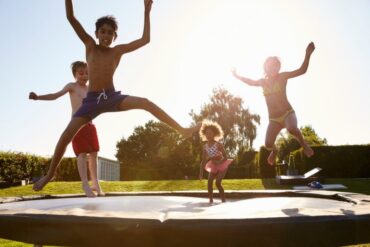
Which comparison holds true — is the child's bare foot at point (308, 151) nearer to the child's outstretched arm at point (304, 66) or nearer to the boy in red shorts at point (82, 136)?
the child's outstretched arm at point (304, 66)

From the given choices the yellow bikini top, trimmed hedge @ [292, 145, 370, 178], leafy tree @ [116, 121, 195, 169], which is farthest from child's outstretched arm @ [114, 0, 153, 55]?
leafy tree @ [116, 121, 195, 169]

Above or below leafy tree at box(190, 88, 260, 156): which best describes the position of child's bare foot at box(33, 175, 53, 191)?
below

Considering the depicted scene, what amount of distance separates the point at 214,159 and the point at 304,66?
1.41 m

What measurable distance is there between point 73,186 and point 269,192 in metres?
8.03

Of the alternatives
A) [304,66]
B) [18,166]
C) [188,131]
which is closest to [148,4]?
[188,131]

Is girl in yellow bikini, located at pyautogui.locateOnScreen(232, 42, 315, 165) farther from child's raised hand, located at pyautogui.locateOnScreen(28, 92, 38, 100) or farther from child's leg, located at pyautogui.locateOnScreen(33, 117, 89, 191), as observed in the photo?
child's raised hand, located at pyautogui.locateOnScreen(28, 92, 38, 100)

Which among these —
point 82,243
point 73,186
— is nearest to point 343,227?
point 82,243

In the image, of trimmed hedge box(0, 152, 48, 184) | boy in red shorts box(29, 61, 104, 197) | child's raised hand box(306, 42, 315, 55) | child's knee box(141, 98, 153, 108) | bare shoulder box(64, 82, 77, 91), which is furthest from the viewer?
trimmed hedge box(0, 152, 48, 184)

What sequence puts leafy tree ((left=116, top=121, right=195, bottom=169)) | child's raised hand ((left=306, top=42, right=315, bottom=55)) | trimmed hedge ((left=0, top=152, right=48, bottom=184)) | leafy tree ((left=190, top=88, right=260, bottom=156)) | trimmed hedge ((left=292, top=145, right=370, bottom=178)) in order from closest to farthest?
1. child's raised hand ((left=306, top=42, right=315, bottom=55))
2. trimmed hedge ((left=0, top=152, right=48, bottom=184))
3. trimmed hedge ((left=292, top=145, right=370, bottom=178))
4. leafy tree ((left=190, top=88, right=260, bottom=156))
5. leafy tree ((left=116, top=121, right=195, bottom=169))

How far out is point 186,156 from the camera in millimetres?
34344

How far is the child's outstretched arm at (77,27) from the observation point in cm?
344

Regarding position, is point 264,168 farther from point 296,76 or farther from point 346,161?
point 296,76

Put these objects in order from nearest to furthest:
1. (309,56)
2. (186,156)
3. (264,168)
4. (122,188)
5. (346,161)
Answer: (309,56) → (122,188) → (346,161) → (264,168) → (186,156)

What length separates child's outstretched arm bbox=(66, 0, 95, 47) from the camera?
135 inches
